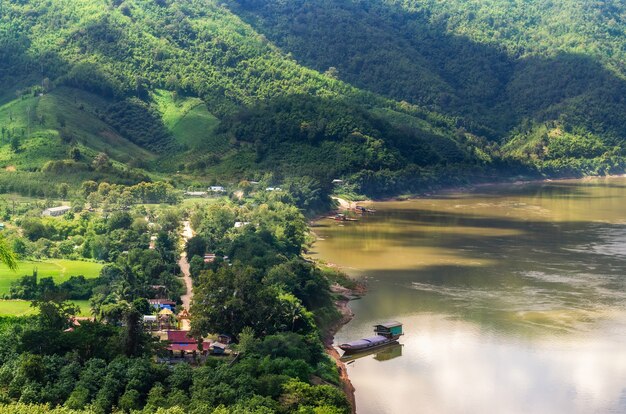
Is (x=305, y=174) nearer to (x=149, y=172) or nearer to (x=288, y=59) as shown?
(x=149, y=172)

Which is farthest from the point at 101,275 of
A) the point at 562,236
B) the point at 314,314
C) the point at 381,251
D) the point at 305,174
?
the point at 305,174

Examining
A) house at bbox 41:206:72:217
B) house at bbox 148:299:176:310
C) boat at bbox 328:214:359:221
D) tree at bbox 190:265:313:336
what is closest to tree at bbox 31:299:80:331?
tree at bbox 190:265:313:336

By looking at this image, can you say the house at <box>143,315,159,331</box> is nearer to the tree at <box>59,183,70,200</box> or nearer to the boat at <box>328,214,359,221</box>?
the tree at <box>59,183,70,200</box>

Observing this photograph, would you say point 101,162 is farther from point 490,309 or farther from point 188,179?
point 490,309

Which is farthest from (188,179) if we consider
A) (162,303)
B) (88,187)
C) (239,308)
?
(239,308)

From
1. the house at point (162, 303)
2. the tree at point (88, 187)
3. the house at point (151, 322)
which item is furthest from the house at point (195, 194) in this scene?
the house at point (151, 322)

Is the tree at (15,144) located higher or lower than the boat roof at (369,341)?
higher

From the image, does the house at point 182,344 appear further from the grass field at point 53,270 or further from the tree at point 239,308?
the grass field at point 53,270
